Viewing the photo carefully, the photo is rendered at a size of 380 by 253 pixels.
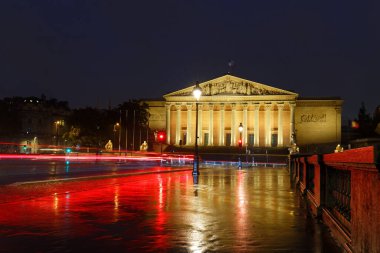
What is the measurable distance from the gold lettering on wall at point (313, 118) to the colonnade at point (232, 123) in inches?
170

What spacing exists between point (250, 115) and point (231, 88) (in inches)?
289

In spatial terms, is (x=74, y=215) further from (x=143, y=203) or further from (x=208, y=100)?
(x=208, y=100)

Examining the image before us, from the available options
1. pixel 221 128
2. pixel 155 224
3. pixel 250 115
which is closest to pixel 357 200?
pixel 155 224

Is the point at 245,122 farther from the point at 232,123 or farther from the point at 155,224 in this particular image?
the point at 155,224

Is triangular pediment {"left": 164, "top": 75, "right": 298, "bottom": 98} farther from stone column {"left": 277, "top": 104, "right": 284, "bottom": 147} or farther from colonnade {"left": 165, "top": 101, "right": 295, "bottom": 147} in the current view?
stone column {"left": 277, "top": 104, "right": 284, "bottom": 147}

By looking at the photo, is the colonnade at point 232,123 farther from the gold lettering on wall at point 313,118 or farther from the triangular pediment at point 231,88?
the gold lettering on wall at point 313,118

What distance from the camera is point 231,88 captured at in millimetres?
117688

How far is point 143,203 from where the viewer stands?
53.1 ft

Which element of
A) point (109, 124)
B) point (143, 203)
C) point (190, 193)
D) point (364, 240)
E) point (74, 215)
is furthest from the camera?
point (109, 124)

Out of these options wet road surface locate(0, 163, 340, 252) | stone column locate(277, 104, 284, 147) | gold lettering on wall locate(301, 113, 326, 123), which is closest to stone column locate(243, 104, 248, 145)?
stone column locate(277, 104, 284, 147)

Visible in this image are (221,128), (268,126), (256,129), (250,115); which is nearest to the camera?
(268,126)

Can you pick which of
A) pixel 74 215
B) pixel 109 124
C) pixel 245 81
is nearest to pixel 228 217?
pixel 74 215

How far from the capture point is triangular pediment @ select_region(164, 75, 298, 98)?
383 ft

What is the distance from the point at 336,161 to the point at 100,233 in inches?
181
